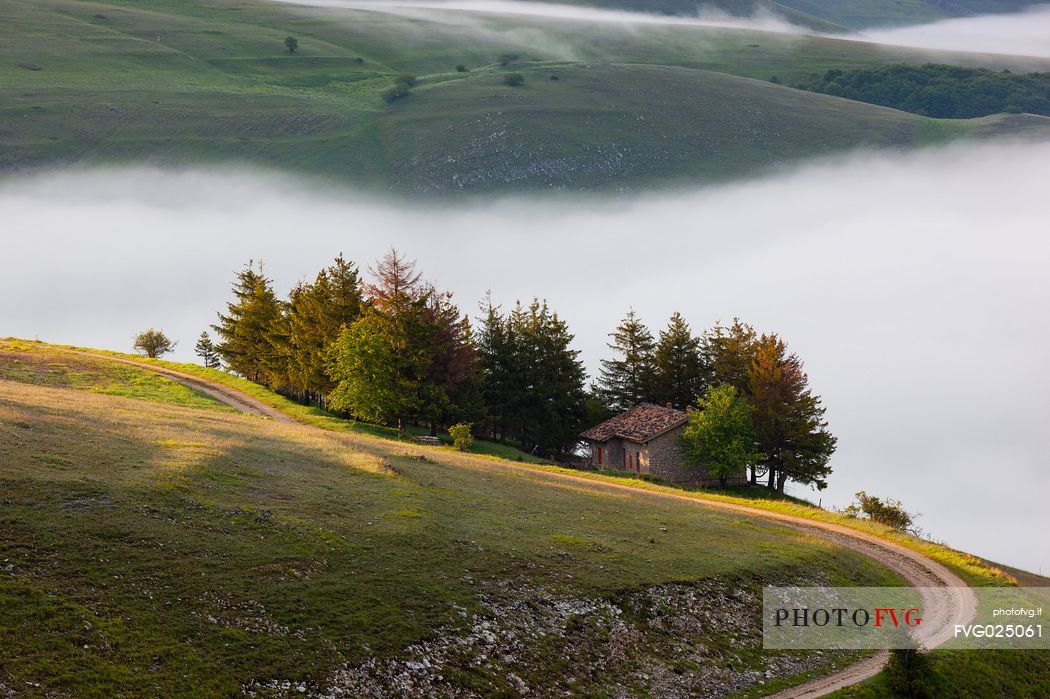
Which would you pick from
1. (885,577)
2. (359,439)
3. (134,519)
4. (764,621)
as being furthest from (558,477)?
(134,519)

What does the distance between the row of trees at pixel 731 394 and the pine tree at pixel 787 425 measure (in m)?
0.10

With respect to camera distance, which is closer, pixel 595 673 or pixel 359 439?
pixel 595 673

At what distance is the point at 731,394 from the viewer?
88375 mm

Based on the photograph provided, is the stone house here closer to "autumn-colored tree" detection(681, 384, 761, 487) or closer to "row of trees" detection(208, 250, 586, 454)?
"autumn-colored tree" detection(681, 384, 761, 487)

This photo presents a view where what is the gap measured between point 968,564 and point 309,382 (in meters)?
57.2

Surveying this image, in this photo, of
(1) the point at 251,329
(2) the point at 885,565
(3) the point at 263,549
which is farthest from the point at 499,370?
(3) the point at 263,549

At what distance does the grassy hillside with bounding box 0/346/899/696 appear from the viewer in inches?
960

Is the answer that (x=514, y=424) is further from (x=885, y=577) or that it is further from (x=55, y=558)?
(x=55, y=558)

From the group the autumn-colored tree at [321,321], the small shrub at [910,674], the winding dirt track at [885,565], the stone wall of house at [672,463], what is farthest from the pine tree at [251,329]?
the small shrub at [910,674]

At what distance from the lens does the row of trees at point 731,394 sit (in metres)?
86.2

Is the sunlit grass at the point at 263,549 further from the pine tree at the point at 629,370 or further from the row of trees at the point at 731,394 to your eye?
the pine tree at the point at 629,370

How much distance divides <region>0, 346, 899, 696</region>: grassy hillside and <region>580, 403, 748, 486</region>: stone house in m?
39.7

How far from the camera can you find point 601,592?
34.2m

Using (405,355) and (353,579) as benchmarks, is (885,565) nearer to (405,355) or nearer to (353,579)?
(353,579)
